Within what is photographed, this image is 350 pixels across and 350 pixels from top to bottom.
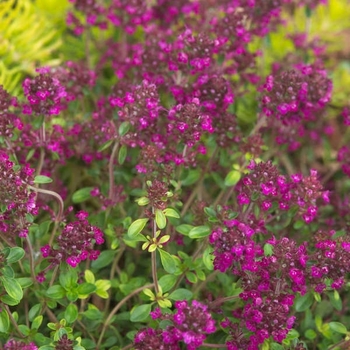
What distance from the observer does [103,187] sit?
250cm

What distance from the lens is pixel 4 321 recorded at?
6.33ft

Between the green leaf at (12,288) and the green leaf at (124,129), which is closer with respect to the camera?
the green leaf at (12,288)

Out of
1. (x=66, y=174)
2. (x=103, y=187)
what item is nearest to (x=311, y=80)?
(x=103, y=187)

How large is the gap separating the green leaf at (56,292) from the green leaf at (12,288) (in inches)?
8.9

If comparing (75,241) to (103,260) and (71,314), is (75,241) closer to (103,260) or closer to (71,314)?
(71,314)

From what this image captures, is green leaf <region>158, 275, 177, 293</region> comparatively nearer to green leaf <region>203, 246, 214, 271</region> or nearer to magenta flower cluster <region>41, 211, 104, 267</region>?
green leaf <region>203, 246, 214, 271</region>

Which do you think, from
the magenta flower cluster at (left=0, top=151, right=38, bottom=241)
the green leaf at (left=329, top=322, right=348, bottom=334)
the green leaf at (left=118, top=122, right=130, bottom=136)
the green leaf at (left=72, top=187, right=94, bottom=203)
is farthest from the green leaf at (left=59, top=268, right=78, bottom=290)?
the green leaf at (left=329, top=322, right=348, bottom=334)

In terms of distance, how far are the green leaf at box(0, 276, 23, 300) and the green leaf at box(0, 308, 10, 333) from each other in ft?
0.36

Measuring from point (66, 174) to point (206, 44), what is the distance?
104 cm

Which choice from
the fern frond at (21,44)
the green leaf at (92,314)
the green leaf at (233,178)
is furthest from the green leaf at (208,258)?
the fern frond at (21,44)

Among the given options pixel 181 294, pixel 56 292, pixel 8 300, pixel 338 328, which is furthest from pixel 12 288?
pixel 338 328

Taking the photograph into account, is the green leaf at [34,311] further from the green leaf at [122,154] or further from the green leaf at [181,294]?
the green leaf at [122,154]

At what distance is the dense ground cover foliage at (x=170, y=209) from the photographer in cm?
192

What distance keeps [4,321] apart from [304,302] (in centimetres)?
113
